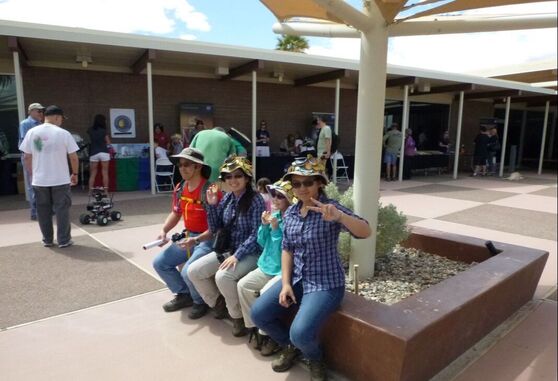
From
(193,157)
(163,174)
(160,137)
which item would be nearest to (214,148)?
(193,157)

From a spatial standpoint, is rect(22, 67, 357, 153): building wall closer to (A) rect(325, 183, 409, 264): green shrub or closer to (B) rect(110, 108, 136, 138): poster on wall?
(B) rect(110, 108, 136, 138): poster on wall

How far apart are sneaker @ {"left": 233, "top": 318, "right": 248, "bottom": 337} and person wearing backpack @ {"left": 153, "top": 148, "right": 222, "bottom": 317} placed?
0.42 m

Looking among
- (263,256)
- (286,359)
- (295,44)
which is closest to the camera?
(286,359)

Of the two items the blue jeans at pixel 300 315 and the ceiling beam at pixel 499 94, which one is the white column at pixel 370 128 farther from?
the ceiling beam at pixel 499 94

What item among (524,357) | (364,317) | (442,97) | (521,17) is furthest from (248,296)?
(442,97)

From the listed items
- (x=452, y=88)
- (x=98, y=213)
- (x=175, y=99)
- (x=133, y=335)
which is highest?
(x=452, y=88)

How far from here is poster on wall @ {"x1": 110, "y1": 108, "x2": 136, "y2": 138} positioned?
10.4 metres

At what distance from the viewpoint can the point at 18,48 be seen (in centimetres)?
748

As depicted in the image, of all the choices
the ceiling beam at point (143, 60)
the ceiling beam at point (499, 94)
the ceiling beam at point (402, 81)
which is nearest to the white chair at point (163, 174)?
the ceiling beam at point (143, 60)

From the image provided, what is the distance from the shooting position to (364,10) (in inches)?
138

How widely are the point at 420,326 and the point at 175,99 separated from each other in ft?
33.1

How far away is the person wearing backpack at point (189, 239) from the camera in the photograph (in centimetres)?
332

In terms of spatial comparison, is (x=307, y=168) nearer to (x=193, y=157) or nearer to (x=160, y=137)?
(x=193, y=157)

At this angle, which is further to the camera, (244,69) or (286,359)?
(244,69)
